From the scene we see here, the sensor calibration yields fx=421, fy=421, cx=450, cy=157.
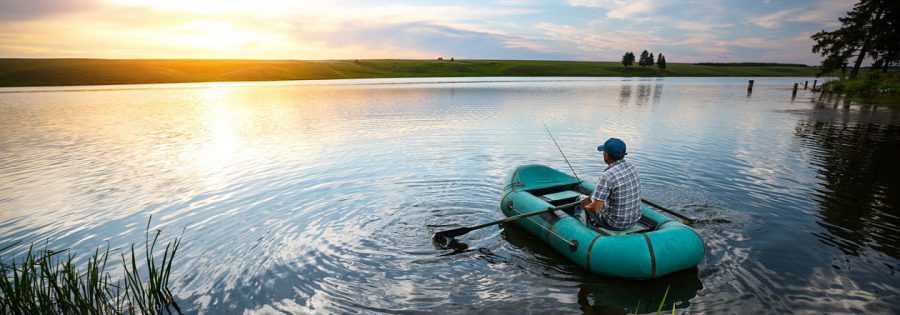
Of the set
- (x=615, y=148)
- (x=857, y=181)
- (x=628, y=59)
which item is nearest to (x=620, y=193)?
(x=615, y=148)

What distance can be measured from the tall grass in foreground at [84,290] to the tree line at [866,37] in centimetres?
6236

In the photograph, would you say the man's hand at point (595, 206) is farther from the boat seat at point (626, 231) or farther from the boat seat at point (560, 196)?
the boat seat at point (560, 196)

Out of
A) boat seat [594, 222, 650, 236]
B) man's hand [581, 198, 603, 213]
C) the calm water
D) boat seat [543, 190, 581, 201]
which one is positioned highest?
man's hand [581, 198, 603, 213]

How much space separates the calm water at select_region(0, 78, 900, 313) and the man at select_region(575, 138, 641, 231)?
1.09 metres

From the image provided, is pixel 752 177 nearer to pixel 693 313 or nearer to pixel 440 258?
pixel 693 313

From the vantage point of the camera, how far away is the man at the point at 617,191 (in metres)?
6.86

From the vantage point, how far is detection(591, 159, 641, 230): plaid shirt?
686 cm

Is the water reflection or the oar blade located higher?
the water reflection

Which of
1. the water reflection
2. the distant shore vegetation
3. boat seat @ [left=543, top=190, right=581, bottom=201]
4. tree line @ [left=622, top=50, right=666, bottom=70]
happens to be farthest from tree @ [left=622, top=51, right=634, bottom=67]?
boat seat @ [left=543, top=190, right=581, bottom=201]

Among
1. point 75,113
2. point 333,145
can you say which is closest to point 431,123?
point 333,145

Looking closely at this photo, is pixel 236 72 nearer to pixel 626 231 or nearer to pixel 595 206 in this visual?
pixel 595 206

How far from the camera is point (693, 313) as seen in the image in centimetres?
600

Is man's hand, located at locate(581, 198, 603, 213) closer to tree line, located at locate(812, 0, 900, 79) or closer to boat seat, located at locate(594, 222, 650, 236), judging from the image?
boat seat, located at locate(594, 222, 650, 236)

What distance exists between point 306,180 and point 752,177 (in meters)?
13.6
